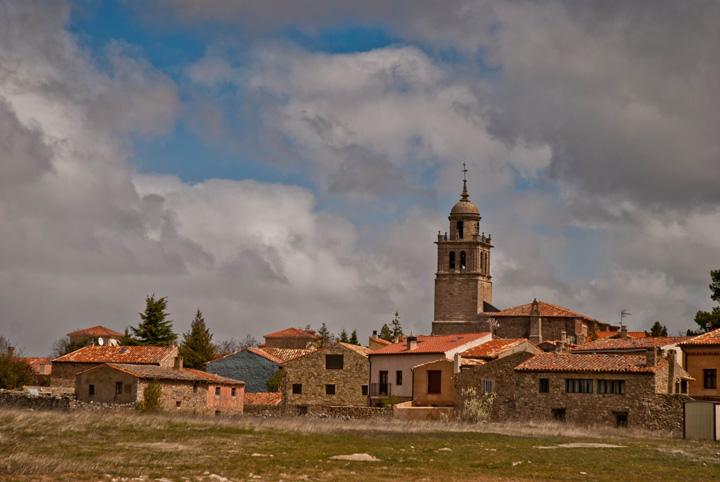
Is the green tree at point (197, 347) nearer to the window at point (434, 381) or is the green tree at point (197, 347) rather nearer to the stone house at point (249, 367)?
the stone house at point (249, 367)

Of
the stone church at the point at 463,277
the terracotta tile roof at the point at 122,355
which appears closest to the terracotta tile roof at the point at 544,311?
the stone church at the point at 463,277

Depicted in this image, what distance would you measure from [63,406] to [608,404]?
29748 millimetres

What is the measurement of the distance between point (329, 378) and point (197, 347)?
2802 centimetres

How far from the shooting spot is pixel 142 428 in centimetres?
4322

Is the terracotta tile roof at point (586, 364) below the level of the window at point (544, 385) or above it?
above

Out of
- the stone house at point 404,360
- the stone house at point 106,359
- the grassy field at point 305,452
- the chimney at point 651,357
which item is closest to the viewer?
the grassy field at point 305,452

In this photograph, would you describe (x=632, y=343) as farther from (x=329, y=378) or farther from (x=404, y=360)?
(x=329, y=378)

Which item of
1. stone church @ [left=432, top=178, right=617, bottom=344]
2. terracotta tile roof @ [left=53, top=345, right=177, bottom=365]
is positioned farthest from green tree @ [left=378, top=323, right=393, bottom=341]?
terracotta tile roof @ [left=53, top=345, right=177, bottom=365]

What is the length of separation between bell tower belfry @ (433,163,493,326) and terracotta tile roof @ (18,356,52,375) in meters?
48.0

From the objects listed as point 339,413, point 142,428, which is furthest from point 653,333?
point 142,428

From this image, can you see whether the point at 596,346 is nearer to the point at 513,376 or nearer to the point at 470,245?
the point at 513,376

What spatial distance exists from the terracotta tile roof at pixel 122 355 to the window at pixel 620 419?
124 feet

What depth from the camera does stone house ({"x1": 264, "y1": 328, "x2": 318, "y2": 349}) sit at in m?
130

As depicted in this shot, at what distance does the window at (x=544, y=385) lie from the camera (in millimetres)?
62344
